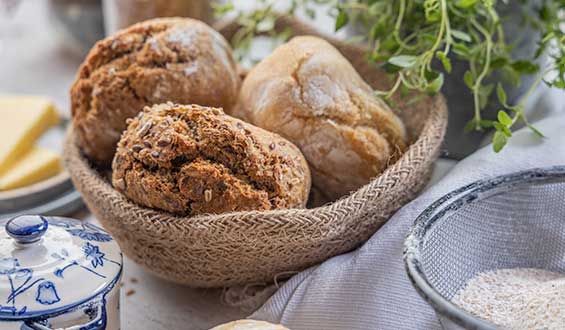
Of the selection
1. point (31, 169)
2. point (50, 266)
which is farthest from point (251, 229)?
point (31, 169)

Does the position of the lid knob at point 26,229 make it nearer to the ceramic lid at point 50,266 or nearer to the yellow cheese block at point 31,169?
the ceramic lid at point 50,266

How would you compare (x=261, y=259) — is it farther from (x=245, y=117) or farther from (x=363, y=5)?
(x=363, y=5)

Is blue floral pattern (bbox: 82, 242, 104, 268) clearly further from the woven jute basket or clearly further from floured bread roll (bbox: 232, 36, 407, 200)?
floured bread roll (bbox: 232, 36, 407, 200)

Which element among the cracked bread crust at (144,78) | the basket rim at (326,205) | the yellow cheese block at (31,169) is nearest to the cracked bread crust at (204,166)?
the basket rim at (326,205)

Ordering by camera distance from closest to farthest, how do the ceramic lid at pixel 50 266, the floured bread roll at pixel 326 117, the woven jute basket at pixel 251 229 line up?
the ceramic lid at pixel 50 266 < the woven jute basket at pixel 251 229 < the floured bread roll at pixel 326 117

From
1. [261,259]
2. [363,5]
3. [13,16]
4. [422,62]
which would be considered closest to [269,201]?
[261,259]
